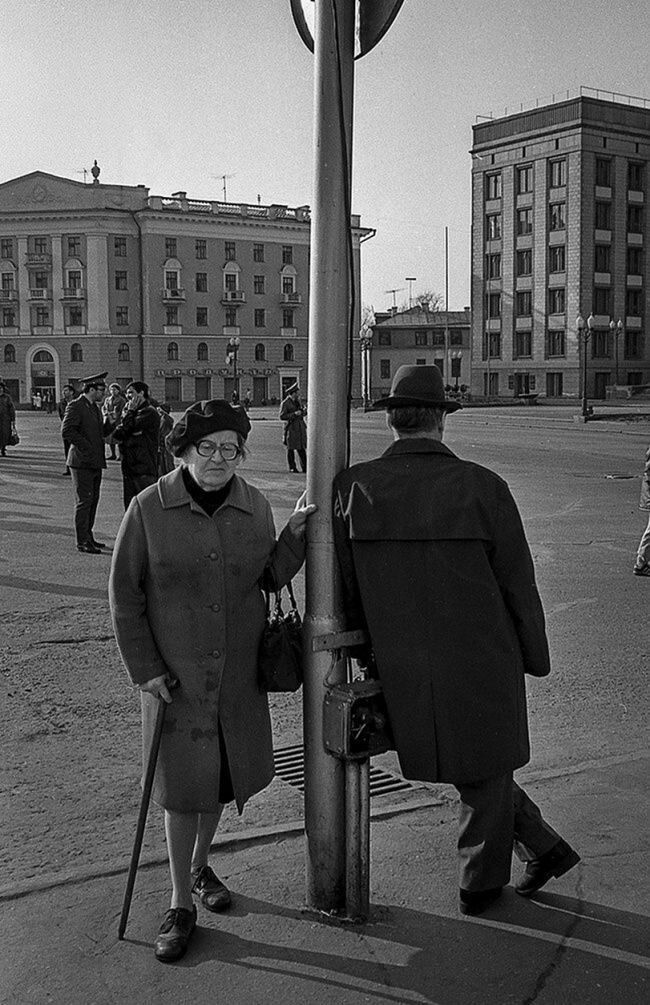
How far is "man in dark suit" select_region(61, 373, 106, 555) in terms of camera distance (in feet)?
39.3

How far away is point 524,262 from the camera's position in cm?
7744

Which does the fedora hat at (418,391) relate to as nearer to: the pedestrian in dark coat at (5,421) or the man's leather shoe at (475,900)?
the man's leather shoe at (475,900)

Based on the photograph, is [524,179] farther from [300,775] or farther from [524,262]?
[300,775]

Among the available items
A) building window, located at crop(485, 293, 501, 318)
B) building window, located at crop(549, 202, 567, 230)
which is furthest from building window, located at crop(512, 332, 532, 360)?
building window, located at crop(549, 202, 567, 230)

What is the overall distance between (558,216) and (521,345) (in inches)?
354

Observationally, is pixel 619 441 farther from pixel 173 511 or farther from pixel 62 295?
pixel 62 295

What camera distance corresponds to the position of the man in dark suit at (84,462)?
39.3 ft

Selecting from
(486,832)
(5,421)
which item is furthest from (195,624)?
(5,421)

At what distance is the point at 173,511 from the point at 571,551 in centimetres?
872

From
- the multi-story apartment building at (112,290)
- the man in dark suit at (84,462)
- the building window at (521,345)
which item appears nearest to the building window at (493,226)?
the building window at (521,345)

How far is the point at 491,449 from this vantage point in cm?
2867

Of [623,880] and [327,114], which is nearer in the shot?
[327,114]

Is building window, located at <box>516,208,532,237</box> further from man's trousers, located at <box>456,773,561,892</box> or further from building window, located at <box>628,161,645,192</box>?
man's trousers, located at <box>456,773,561,892</box>

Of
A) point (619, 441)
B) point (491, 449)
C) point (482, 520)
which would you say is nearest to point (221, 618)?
point (482, 520)
